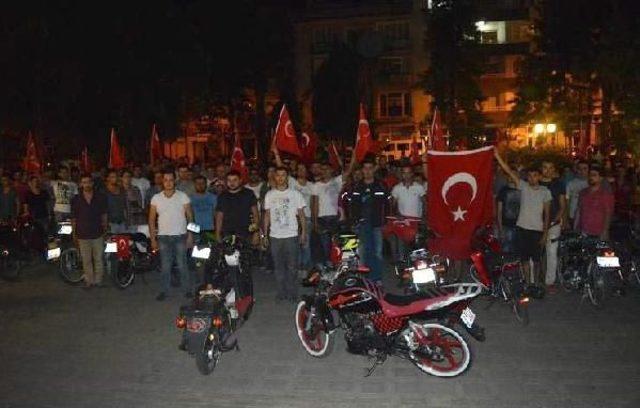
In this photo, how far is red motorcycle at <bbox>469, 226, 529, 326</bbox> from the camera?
28.7 feet

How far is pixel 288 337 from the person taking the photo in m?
8.40

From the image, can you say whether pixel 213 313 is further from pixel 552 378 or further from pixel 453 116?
pixel 453 116

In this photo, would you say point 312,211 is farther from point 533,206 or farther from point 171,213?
point 533,206

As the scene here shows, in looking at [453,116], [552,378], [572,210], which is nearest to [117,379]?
[552,378]

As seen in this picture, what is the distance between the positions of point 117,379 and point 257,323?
240cm

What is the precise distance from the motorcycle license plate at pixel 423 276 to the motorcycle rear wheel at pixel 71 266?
6.40 meters

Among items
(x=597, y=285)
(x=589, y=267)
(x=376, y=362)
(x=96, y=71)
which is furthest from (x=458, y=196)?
(x=96, y=71)

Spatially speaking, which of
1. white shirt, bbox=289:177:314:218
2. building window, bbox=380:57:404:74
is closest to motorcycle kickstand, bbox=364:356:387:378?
white shirt, bbox=289:177:314:218

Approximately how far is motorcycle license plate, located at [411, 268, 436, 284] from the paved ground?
0.97 metres

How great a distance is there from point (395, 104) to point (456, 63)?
1080 cm

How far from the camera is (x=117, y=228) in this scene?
12.8 meters

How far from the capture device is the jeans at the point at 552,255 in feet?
34.4

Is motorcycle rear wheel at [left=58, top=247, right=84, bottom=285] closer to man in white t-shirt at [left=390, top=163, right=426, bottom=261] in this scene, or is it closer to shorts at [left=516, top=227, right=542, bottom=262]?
man in white t-shirt at [left=390, top=163, right=426, bottom=261]

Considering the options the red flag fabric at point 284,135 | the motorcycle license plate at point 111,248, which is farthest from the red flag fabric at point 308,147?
the motorcycle license plate at point 111,248
